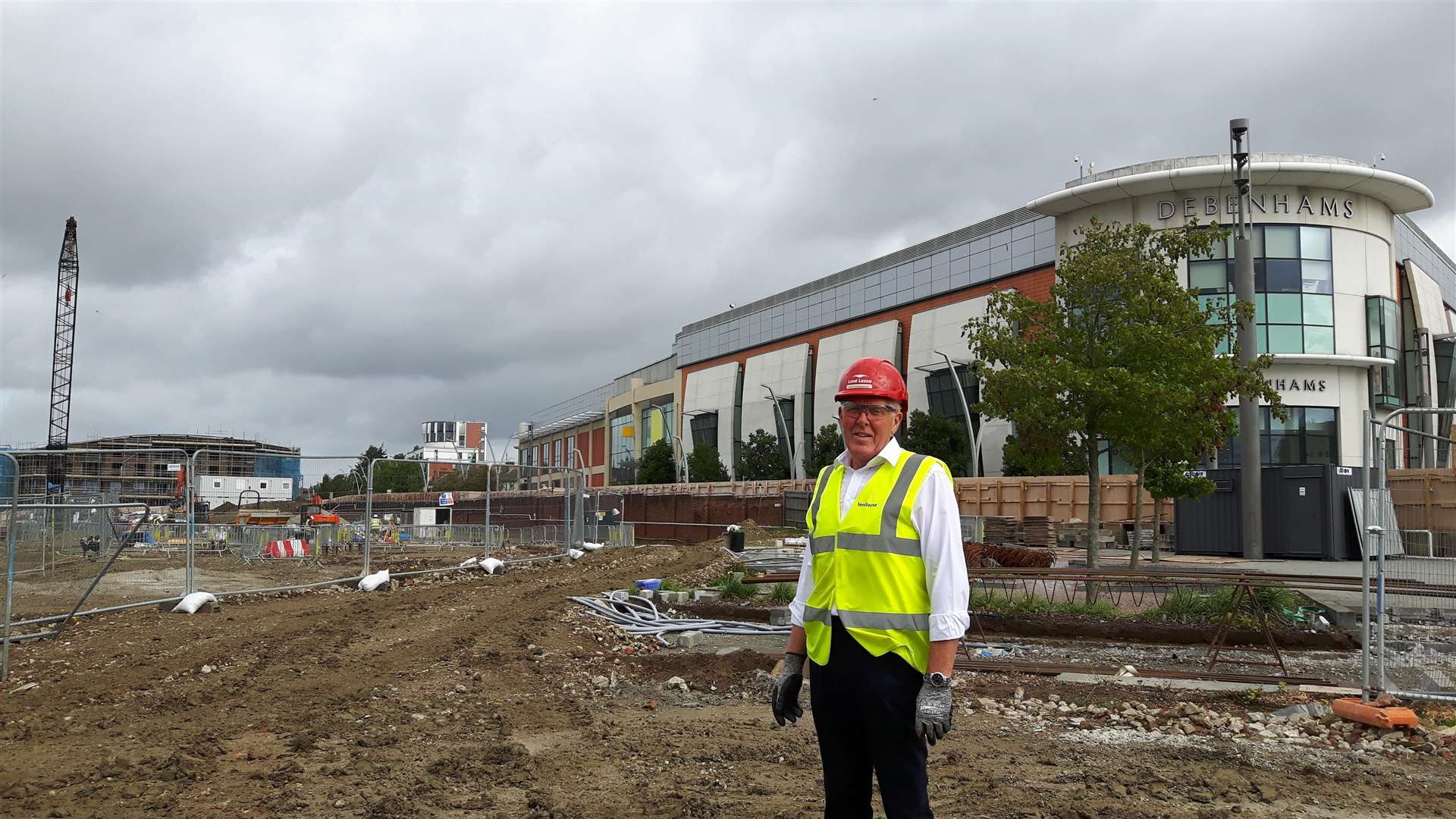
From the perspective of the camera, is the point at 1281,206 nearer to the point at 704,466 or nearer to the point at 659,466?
the point at 704,466

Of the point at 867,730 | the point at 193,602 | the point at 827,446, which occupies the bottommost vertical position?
the point at 193,602

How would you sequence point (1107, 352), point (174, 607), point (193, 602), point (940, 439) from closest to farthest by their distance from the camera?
1. point (193, 602)
2. point (174, 607)
3. point (1107, 352)
4. point (940, 439)

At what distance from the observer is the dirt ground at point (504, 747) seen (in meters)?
5.55

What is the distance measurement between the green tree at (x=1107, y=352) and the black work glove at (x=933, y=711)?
15382 mm

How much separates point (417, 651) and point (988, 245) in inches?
1921

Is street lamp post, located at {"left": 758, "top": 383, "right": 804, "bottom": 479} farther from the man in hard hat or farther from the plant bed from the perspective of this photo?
the man in hard hat

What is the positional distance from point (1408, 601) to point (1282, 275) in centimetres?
4041

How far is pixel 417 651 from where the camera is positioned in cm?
1021

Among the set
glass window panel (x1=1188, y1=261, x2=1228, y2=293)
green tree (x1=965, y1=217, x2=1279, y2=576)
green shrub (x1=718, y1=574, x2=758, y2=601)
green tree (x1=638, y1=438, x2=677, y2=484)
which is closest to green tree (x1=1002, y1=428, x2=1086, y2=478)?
green tree (x1=965, y1=217, x2=1279, y2=576)

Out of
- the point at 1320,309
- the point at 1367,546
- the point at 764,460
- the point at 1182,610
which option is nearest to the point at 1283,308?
the point at 1320,309

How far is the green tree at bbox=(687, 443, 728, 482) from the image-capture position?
224ft

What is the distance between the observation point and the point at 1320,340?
4366 cm

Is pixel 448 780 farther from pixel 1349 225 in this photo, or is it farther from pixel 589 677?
pixel 1349 225

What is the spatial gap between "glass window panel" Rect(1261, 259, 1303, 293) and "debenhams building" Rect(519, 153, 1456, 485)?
50mm
